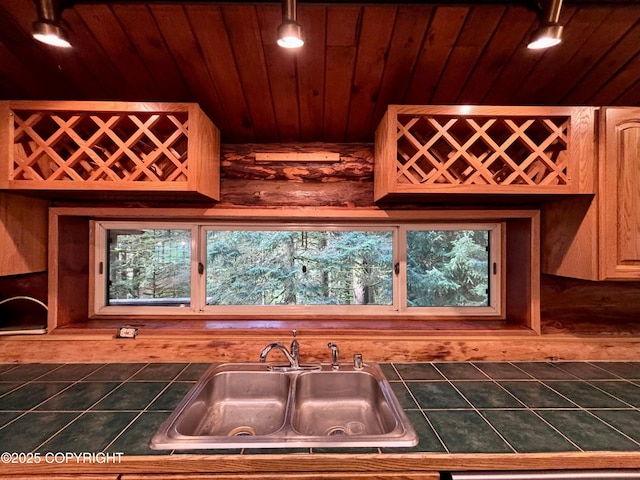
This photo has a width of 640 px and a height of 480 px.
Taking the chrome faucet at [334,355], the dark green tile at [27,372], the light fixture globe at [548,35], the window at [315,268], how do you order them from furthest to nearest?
the window at [315,268], the chrome faucet at [334,355], the dark green tile at [27,372], the light fixture globe at [548,35]

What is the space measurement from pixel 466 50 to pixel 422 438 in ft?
4.54

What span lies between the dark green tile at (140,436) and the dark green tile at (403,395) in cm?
76

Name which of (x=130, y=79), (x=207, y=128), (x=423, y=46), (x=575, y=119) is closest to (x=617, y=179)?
(x=575, y=119)

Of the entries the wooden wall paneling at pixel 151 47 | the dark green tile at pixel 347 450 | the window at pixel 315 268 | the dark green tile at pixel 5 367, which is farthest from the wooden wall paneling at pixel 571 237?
the dark green tile at pixel 5 367

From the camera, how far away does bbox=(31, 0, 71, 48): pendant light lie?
3.08ft

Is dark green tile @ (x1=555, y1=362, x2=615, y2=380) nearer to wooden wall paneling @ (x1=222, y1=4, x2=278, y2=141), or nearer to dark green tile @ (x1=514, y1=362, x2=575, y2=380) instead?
dark green tile @ (x1=514, y1=362, x2=575, y2=380)

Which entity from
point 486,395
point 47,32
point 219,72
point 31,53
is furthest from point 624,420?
point 31,53

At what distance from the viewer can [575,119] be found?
3.99 feet

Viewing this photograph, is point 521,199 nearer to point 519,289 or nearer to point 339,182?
point 519,289

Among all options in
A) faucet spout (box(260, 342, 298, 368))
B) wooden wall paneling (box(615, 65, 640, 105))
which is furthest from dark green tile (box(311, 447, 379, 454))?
wooden wall paneling (box(615, 65, 640, 105))

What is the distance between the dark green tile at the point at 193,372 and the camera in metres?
1.28

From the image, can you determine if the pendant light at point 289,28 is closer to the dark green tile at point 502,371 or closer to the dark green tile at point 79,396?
the dark green tile at point 79,396

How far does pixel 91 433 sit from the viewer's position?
91 centimetres

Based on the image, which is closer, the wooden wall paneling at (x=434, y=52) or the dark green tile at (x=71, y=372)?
the wooden wall paneling at (x=434, y=52)
